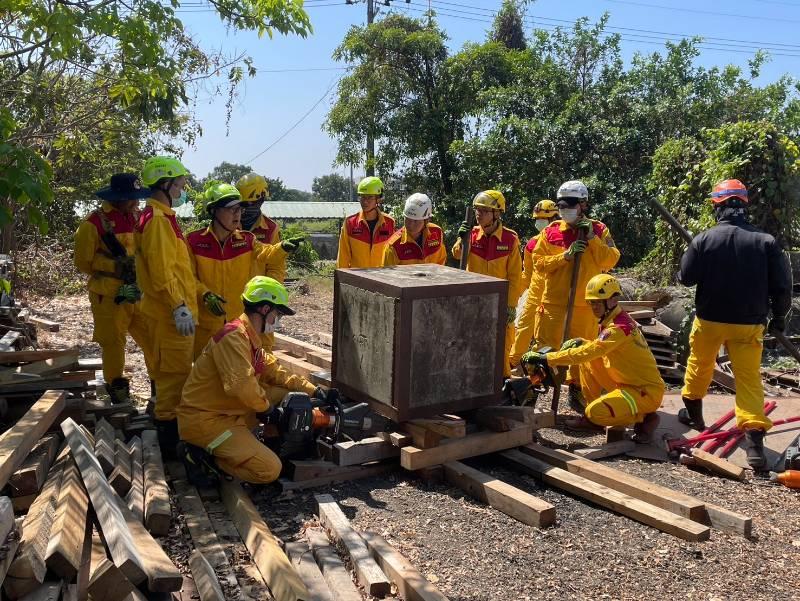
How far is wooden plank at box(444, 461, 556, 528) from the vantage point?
418 centimetres

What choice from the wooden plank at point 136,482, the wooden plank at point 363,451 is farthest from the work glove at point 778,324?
the wooden plank at point 136,482

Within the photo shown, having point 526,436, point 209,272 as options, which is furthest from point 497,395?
point 209,272

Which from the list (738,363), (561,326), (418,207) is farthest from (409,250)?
(738,363)

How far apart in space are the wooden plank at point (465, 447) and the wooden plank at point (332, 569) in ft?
2.95

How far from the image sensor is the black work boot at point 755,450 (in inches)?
203

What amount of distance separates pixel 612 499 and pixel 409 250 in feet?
9.88

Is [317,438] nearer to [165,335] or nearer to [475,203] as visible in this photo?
[165,335]

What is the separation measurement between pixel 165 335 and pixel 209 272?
0.63 m

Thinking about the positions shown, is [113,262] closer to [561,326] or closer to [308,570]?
[308,570]

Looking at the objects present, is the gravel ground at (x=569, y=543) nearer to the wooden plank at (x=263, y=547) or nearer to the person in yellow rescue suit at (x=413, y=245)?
the wooden plank at (x=263, y=547)

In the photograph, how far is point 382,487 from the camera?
4801 mm

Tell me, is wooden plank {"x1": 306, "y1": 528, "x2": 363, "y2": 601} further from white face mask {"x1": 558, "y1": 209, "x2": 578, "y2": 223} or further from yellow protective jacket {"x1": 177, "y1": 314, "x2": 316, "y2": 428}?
white face mask {"x1": 558, "y1": 209, "x2": 578, "y2": 223}

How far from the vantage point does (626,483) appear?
180 inches

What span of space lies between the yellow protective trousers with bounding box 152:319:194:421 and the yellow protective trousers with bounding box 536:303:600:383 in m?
3.20
